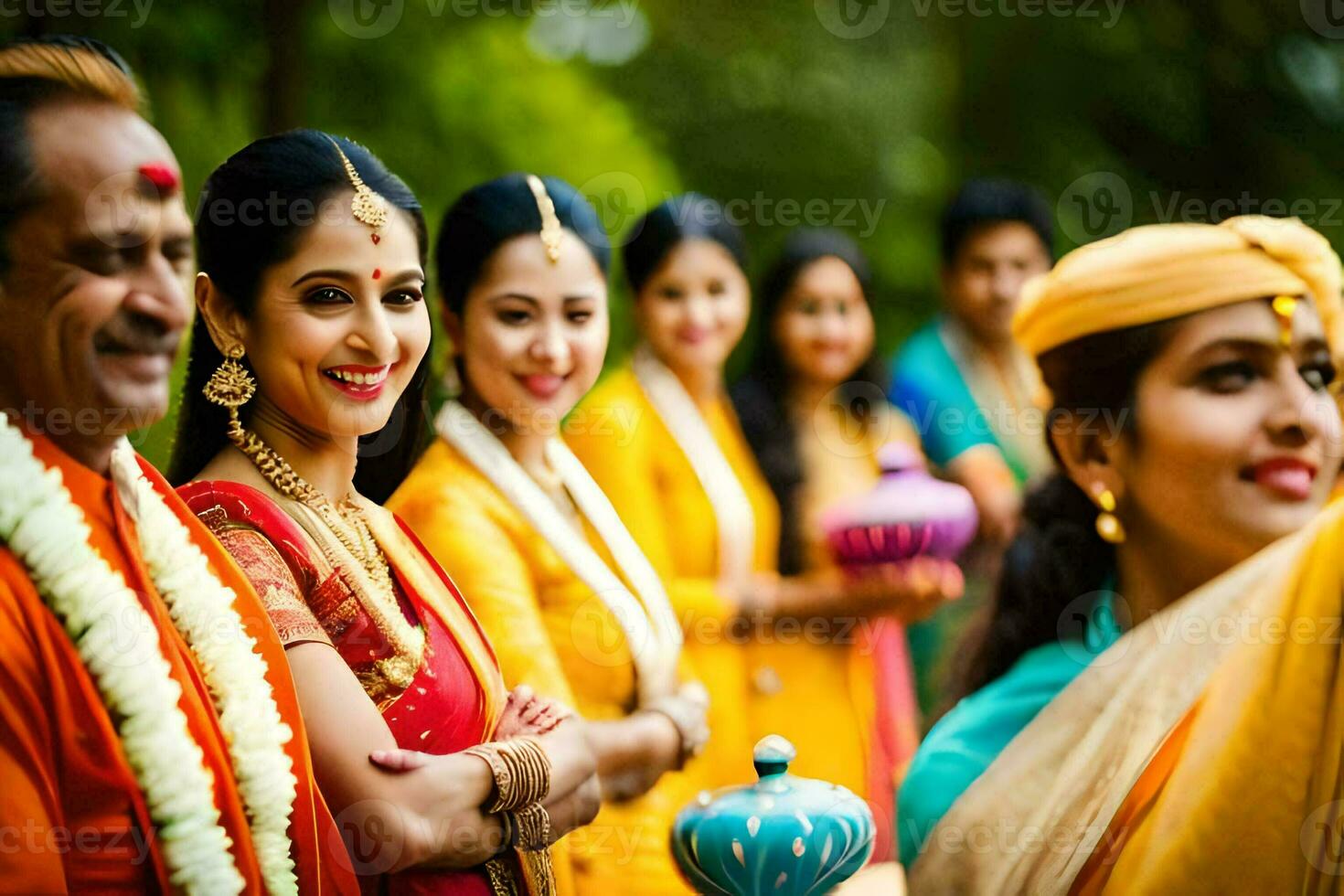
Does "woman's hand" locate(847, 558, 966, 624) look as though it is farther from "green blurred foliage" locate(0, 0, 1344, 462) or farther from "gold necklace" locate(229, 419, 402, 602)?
"green blurred foliage" locate(0, 0, 1344, 462)

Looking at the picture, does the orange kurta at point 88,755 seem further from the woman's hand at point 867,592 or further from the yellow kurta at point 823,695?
the yellow kurta at point 823,695

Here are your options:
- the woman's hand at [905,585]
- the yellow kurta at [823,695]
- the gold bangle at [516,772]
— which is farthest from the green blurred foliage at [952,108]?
the gold bangle at [516,772]

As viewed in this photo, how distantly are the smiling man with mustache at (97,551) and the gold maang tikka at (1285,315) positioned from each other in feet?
6.52

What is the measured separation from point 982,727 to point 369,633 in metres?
1.40

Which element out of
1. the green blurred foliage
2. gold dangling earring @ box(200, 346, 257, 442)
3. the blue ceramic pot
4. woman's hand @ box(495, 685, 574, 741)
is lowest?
the blue ceramic pot

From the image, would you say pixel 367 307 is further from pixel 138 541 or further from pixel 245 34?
pixel 245 34

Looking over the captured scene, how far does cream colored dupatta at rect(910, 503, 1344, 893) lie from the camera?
260cm

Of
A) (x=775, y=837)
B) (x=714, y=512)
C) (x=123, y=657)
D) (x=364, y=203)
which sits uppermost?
(x=364, y=203)

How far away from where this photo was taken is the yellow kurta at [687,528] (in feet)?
13.3

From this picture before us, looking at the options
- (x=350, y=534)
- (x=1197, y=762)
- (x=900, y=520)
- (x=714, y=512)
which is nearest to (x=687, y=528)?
(x=714, y=512)

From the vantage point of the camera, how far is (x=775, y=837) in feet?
7.80

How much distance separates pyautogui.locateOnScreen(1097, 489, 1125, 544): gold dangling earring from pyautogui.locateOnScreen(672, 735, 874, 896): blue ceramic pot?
107cm

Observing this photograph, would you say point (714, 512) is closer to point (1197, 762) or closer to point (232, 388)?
point (1197, 762)

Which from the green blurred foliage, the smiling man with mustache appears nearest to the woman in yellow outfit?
the smiling man with mustache
